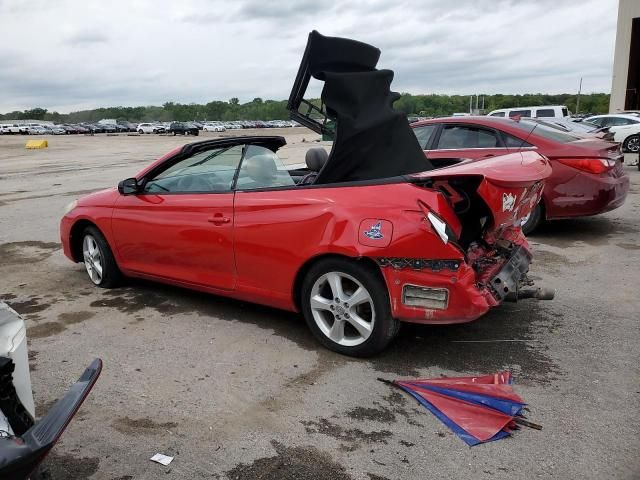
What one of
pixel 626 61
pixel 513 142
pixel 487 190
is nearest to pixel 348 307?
pixel 487 190

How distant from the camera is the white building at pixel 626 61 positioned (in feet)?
127

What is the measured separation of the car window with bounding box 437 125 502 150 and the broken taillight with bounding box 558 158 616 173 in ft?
2.90

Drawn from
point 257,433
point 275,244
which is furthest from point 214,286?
point 257,433

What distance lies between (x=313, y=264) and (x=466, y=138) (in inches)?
169

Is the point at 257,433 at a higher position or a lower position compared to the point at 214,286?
lower

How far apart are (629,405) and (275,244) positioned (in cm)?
238

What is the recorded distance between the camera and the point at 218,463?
2.65m

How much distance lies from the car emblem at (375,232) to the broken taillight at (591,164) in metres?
4.24

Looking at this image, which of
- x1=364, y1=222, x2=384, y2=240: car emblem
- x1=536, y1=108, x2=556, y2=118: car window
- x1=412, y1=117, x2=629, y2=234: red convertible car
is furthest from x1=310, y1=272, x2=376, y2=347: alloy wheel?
x1=536, y1=108, x2=556, y2=118: car window

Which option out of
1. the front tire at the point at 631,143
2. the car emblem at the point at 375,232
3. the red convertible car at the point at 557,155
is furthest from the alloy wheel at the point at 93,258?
the front tire at the point at 631,143

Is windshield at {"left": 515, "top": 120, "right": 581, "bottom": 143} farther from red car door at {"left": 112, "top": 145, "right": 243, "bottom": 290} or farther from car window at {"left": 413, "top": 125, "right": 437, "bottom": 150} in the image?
red car door at {"left": 112, "top": 145, "right": 243, "bottom": 290}

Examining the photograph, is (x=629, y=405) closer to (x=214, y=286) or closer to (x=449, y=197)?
(x=449, y=197)

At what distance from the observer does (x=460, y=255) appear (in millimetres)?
3352

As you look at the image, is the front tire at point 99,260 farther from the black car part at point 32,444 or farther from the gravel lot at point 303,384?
the black car part at point 32,444
